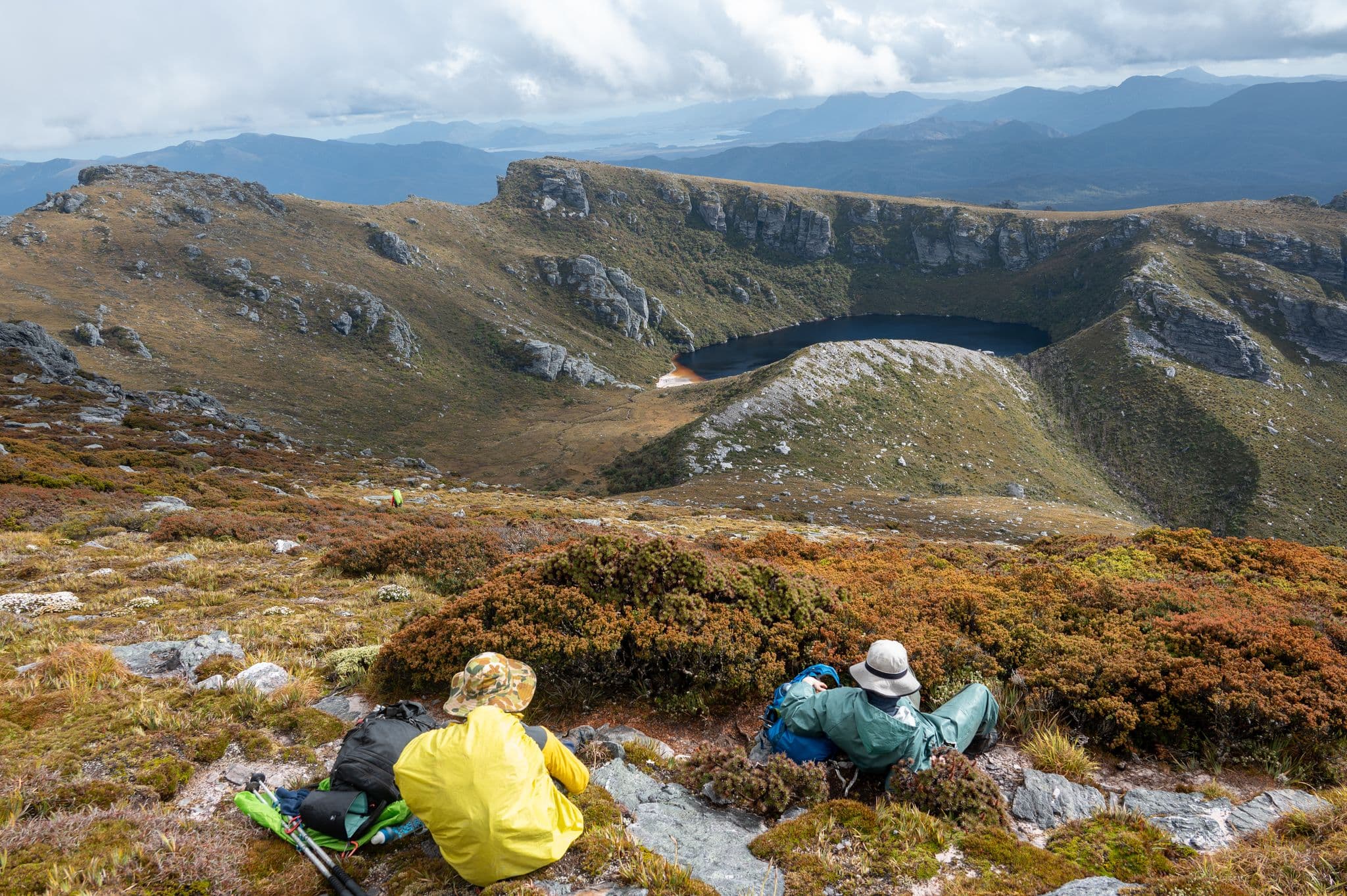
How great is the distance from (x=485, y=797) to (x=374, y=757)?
5.63ft

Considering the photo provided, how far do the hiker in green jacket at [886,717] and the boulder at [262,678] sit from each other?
24.0ft

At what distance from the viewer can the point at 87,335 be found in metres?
81.1

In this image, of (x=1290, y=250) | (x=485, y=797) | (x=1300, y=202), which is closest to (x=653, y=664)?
(x=485, y=797)

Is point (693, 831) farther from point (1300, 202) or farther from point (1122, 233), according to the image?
point (1300, 202)

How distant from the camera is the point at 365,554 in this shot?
55.3 ft

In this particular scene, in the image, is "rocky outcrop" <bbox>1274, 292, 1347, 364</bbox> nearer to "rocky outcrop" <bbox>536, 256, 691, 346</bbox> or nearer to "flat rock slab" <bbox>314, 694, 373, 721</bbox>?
"rocky outcrop" <bbox>536, 256, 691, 346</bbox>

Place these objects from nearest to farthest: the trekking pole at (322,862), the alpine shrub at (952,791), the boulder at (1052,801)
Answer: the trekking pole at (322,862) → the alpine shrub at (952,791) → the boulder at (1052,801)

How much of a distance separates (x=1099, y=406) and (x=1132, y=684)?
11500cm

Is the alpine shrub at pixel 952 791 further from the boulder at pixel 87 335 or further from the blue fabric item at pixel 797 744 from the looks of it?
the boulder at pixel 87 335

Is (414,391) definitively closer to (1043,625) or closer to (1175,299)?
(1043,625)

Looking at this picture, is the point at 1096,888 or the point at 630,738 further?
the point at 630,738

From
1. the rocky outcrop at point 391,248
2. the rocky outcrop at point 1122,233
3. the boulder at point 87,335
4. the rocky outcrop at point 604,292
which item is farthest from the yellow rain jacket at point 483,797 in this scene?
the rocky outcrop at point 1122,233

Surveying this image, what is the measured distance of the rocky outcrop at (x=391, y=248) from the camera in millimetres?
145875

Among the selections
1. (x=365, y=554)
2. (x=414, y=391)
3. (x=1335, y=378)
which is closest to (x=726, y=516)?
(x=365, y=554)
